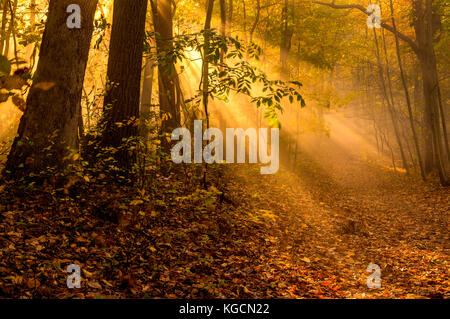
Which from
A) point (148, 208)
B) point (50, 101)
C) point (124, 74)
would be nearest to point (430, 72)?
point (124, 74)

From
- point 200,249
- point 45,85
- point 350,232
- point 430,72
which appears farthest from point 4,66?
point 430,72

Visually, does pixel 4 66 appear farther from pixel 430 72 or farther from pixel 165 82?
pixel 430 72

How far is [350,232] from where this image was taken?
8.79 m

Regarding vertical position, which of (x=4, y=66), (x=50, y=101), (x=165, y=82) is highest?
(x=165, y=82)

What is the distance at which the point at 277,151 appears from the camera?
1956cm

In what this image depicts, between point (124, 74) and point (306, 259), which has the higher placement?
point (124, 74)

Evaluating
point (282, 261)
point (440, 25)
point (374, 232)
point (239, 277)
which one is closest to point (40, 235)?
point (239, 277)

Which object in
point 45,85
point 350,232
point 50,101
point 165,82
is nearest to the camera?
point 45,85

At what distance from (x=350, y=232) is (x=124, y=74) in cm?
698

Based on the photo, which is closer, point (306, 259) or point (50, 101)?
point (50, 101)

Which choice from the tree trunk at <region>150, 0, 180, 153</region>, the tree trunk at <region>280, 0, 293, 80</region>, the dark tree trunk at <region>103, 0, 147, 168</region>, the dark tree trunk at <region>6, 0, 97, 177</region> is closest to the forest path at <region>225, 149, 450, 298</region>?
the tree trunk at <region>150, 0, 180, 153</region>

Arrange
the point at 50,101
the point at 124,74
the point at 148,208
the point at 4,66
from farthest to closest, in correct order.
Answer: the point at 124,74 < the point at 148,208 < the point at 50,101 < the point at 4,66

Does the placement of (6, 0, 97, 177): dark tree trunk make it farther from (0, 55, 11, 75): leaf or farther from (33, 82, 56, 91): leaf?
(0, 55, 11, 75): leaf
